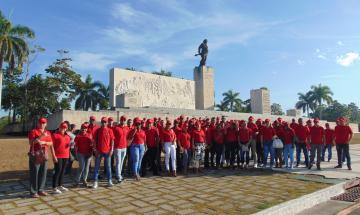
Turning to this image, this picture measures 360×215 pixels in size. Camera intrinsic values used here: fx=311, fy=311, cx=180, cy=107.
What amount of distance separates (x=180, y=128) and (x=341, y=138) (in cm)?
487

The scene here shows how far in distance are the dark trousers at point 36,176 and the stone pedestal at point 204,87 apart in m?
A: 24.5

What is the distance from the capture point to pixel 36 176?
5.68 metres

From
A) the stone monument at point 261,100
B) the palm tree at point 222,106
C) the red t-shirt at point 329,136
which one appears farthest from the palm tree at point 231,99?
the red t-shirt at point 329,136

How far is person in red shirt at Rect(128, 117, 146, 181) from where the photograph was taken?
7.23 metres

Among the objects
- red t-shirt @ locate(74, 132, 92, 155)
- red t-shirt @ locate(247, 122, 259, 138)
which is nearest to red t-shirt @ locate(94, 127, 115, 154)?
red t-shirt @ locate(74, 132, 92, 155)

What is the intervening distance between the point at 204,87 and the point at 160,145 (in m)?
21.9

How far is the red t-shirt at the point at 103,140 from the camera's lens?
655 centimetres

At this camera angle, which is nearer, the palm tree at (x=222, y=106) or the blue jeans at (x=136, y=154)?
the blue jeans at (x=136, y=154)

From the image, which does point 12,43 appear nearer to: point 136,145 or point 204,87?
point 204,87

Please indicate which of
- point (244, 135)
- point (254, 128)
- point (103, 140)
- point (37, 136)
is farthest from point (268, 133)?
point (37, 136)

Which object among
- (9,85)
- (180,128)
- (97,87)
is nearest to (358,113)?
(97,87)

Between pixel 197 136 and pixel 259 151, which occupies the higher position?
pixel 197 136

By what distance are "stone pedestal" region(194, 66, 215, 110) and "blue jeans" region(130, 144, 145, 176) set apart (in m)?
22.6

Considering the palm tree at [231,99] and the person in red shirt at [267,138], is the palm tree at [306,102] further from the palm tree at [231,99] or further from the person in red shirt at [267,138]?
the person in red shirt at [267,138]
